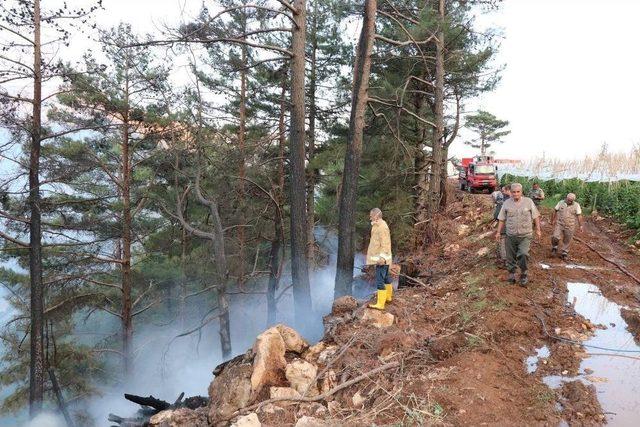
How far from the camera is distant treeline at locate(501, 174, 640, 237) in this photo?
14688 millimetres

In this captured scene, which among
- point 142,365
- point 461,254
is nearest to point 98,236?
point 142,365

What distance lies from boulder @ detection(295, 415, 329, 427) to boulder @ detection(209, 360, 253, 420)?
1.12m

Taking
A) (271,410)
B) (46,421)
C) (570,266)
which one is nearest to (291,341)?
(271,410)

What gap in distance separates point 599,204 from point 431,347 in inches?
682

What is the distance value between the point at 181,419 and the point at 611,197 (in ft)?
61.4

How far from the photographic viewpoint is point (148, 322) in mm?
23609

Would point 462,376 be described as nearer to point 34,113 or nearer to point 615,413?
point 615,413

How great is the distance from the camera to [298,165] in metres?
9.94

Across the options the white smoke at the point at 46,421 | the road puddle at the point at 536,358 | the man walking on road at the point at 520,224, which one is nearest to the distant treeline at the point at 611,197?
the man walking on road at the point at 520,224

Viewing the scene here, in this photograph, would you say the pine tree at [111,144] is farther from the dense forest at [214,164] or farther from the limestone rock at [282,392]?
the limestone rock at [282,392]

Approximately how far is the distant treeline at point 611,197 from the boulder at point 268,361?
12.8 metres

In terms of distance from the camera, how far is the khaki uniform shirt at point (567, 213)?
954 cm

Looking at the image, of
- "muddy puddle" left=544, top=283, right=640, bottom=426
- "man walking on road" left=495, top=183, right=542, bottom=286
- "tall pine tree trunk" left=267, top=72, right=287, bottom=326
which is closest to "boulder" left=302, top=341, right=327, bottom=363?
"muddy puddle" left=544, top=283, right=640, bottom=426

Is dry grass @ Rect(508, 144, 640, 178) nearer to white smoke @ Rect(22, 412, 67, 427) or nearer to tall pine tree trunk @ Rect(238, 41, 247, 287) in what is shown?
tall pine tree trunk @ Rect(238, 41, 247, 287)
